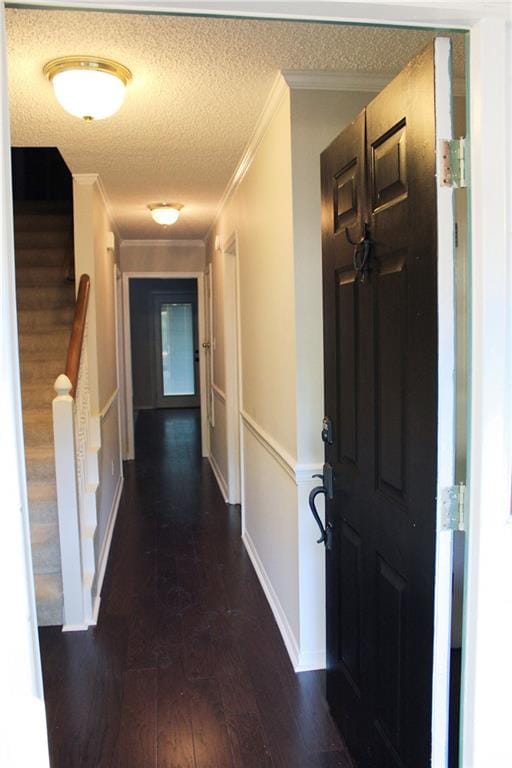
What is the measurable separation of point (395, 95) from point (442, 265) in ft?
1.60

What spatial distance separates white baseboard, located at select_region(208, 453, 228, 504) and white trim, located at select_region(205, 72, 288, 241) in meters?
2.41

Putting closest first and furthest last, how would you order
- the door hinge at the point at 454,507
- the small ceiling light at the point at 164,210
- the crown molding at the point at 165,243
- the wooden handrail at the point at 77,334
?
the door hinge at the point at 454,507 < the wooden handrail at the point at 77,334 < the small ceiling light at the point at 164,210 < the crown molding at the point at 165,243

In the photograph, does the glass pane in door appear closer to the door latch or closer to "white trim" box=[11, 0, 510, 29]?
the door latch

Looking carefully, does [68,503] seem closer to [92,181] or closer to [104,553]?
[104,553]

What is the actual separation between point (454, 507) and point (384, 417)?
356mm

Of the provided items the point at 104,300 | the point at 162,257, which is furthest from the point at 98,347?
the point at 162,257

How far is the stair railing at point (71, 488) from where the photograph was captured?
2.81m

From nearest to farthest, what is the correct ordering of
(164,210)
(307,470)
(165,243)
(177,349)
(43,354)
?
1. (307,470)
2. (43,354)
3. (164,210)
4. (165,243)
5. (177,349)

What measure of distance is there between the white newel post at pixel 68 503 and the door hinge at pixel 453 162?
2.07 metres

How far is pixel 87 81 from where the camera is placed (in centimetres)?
210

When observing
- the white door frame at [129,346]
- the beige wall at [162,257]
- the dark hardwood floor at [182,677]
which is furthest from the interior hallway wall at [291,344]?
the beige wall at [162,257]

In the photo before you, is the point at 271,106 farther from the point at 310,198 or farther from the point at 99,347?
the point at 99,347

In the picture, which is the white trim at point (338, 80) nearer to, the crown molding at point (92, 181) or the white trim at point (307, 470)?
the white trim at point (307, 470)

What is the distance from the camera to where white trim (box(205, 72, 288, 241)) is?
2361mm
